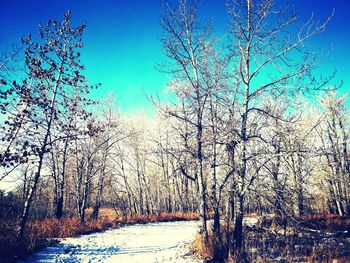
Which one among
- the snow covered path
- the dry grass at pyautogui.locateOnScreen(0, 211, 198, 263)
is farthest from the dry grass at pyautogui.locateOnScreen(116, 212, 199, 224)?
the snow covered path

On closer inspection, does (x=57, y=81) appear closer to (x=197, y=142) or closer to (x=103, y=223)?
(x=197, y=142)

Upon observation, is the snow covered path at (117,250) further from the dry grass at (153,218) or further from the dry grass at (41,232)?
the dry grass at (153,218)

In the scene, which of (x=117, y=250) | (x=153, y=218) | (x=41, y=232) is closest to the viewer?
(x=117, y=250)

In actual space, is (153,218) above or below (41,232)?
below

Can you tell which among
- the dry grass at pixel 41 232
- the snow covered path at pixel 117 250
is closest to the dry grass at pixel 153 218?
the dry grass at pixel 41 232

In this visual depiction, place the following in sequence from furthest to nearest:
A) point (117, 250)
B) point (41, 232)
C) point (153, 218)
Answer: point (153, 218) < point (41, 232) < point (117, 250)

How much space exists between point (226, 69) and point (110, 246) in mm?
8091

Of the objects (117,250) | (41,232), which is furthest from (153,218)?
(117,250)

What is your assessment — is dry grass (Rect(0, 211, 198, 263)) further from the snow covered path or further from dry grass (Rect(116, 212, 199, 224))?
the snow covered path

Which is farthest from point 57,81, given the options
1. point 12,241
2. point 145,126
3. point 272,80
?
point 145,126

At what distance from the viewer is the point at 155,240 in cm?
1001

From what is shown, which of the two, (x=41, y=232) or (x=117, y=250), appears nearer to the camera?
(x=117, y=250)

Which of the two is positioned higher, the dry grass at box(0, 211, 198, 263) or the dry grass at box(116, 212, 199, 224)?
the dry grass at box(0, 211, 198, 263)

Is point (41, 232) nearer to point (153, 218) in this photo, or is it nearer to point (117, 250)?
point (117, 250)
